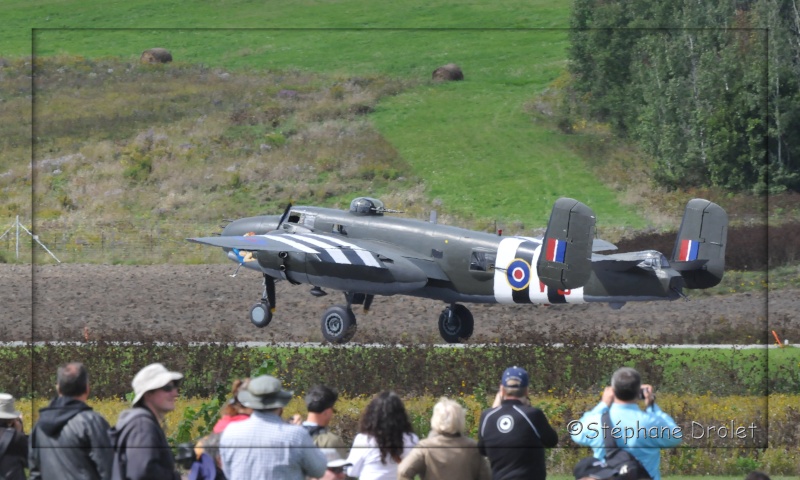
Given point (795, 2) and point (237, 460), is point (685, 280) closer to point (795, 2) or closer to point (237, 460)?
point (795, 2)

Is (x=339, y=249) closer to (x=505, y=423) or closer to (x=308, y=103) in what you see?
(x=308, y=103)

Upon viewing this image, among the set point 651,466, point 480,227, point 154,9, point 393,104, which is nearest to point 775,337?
point 480,227

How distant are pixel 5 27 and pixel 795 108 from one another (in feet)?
50.7

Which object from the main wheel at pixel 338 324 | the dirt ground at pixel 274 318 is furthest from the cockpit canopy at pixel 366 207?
the dirt ground at pixel 274 318

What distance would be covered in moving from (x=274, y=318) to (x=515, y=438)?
18.6m

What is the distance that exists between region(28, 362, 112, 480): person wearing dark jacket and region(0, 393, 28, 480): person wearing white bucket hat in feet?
3.69

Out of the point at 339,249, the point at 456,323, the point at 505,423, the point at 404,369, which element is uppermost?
the point at 339,249

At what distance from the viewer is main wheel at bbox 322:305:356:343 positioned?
25359mm

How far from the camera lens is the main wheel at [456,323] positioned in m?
25.6

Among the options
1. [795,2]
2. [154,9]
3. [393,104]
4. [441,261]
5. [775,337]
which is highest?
[795,2]

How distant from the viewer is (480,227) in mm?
24109

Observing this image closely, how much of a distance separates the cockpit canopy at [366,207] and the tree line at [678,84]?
7275 millimetres

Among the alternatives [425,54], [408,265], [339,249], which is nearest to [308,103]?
[425,54]

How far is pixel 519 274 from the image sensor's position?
2422 cm
